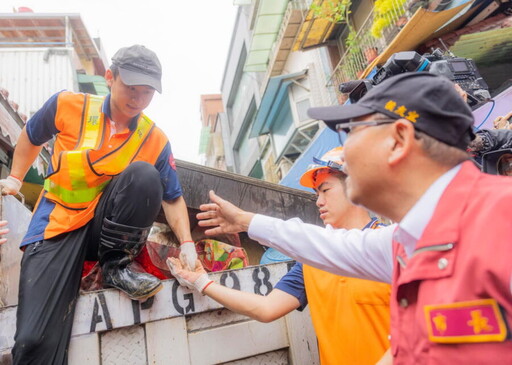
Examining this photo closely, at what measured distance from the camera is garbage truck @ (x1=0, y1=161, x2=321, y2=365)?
7.05 feet

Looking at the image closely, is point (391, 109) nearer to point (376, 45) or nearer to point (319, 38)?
point (376, 45)

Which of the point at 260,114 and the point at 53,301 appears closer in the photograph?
the point at 53,301

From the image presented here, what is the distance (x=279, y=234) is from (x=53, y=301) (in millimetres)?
1316

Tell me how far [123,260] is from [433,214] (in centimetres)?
188

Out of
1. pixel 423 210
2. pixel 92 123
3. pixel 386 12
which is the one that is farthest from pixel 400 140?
pixel 386 12

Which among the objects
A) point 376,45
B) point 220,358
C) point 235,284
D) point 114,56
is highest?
point 376,45

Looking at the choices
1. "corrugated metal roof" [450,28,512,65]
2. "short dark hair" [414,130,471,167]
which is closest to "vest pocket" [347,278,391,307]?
"short dark hair" [414,130,471,167]

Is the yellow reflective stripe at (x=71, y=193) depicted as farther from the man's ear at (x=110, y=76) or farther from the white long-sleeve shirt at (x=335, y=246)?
the white long-sleeve shirt at (x=335, y=246)

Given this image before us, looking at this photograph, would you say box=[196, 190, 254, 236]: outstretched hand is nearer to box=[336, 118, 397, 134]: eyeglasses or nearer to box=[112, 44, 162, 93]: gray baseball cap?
box=[336, 118, 397, 134]: eyeglasses

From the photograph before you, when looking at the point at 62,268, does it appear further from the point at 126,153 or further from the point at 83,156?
the point at 126,153

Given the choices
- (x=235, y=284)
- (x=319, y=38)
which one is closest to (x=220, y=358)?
(x=235, y=284)

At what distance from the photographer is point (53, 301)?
2029mm

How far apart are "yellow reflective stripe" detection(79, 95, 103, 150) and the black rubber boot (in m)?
0.52

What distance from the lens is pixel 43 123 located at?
2.49 metres
